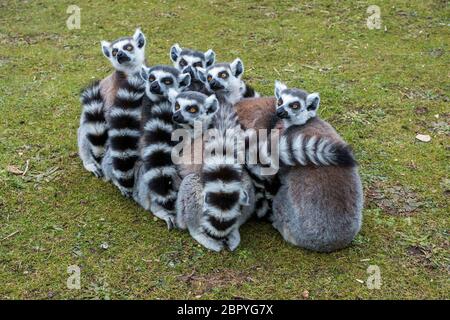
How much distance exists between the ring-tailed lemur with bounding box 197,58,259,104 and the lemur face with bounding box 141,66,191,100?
23 centimetres

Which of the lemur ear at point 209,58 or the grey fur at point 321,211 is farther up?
the lemur ear at point 209,58

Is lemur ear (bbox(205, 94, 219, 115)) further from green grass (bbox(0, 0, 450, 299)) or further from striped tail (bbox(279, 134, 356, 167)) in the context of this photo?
green grass (bbox(0, 0, 450, 299))

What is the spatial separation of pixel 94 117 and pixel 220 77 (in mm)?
1170

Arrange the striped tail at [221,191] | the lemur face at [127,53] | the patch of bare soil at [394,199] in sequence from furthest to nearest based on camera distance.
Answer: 1. the lemur face at [127,53]
2. the patch of bare soil at [394,199]
3. the striped tail at [221,191]

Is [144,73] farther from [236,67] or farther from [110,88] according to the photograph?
[236,67]

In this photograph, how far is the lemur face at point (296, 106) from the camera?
446cm

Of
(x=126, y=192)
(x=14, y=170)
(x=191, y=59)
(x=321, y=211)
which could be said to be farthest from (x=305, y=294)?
(x=14, y=170)

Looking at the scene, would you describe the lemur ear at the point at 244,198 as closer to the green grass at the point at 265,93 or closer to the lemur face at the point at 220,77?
the green grass at the point at 265,93

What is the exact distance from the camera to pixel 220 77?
499 centimetres

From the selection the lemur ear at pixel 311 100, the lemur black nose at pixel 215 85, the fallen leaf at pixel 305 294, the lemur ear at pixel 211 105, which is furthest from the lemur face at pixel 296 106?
the fallen leaf at pixel 305 294

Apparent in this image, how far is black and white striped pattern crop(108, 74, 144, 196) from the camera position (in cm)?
437

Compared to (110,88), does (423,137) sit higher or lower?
lower

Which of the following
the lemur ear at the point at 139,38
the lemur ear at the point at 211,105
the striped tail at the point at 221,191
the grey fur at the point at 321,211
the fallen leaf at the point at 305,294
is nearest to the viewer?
the fallen leaf at the point at 305,294

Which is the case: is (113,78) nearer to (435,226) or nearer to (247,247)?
(247,247)
